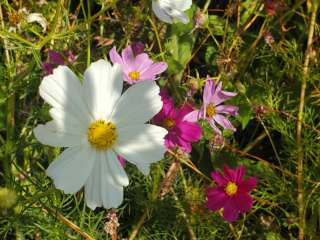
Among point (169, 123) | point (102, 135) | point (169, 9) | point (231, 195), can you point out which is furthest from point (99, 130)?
point (231, 195)

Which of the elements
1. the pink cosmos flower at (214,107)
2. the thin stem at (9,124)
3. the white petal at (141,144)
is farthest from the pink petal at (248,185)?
the thin stem at (9,124)

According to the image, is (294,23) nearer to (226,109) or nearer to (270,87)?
(270,87)

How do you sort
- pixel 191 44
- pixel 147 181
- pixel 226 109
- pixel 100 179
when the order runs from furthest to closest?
pixel 191 44 → pixel 147 181 → pixel 226 109 → pixel 100 179

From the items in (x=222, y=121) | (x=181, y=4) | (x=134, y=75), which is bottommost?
(x=222, y=121)

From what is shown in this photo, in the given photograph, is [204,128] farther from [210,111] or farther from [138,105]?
[138,105]

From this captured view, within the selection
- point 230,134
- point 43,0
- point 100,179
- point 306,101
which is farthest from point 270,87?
point 100,179

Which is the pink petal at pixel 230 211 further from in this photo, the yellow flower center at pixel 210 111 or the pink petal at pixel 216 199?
the yellow flower center at pixel 210 111
